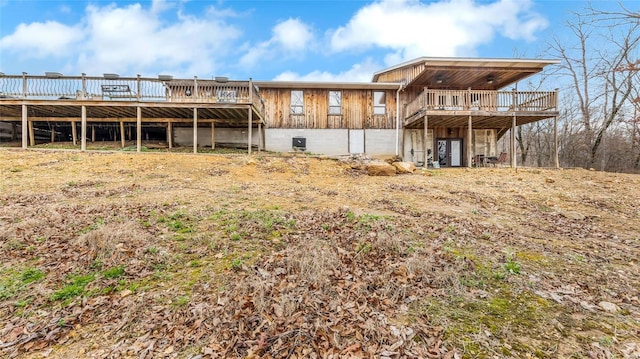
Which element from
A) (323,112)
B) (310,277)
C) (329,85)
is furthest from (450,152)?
(310,277)

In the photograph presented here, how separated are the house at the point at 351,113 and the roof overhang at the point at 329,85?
0.06 m

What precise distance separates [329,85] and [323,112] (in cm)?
156

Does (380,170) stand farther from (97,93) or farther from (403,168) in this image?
(97,93)

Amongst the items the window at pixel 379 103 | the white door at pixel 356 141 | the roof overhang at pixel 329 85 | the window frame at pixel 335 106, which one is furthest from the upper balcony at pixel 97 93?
the window at pixel 379 103

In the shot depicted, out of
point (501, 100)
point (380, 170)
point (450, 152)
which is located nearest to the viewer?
point (380, 170)

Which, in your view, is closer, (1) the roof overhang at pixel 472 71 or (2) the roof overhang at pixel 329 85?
(1) the roof overhang at pixel 472 71

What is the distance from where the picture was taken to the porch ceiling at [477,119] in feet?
43.4

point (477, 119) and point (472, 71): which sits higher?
point (472, 71)

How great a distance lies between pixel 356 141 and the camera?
1653 cm

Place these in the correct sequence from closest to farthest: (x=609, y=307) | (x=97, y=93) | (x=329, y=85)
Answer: (x=609, y=307)
(x=97, y=93)
(x=329, y=85)

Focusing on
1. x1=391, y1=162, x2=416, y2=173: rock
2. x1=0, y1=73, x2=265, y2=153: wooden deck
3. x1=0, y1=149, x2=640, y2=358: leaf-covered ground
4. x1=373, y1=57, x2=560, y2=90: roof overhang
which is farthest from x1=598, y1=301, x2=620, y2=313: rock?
x1=373, y1=57, x2=560, y2=90: roof overhang

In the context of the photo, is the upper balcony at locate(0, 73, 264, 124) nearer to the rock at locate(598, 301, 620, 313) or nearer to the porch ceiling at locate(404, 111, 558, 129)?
the porch ceiling at locate(404, 111, 558, 129)

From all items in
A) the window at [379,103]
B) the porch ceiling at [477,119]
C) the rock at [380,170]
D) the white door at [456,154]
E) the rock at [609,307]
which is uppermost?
the window at [379,103]

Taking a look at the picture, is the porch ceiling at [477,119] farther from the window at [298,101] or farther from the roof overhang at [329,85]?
the window at [298,101]
